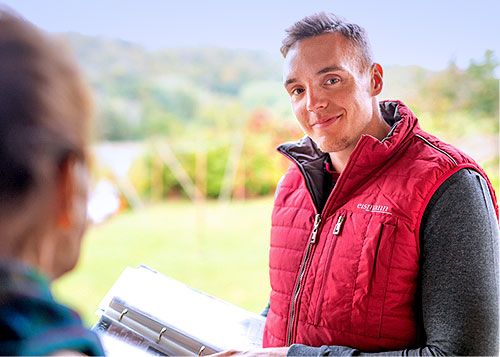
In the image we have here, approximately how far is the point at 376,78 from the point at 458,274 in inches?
20.1

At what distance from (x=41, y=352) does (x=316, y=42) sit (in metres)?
0.99

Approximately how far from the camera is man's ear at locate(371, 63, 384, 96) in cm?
138

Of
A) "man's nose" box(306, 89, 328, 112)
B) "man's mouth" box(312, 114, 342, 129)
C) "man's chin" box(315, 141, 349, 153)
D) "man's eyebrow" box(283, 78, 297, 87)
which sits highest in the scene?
"man's eyebrow" box(283, 78, 297, 87)

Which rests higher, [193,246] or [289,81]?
[289,81]

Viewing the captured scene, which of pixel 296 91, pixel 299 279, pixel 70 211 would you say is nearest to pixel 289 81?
pixel 296 91

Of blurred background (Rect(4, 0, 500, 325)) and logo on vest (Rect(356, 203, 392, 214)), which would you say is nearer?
logo on vest (Rect(356, 203, 392, 214))

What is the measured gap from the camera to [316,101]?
1317 millimetres

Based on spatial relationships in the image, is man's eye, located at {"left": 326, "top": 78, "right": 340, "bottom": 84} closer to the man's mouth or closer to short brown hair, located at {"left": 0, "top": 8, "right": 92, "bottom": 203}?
the man's mouth

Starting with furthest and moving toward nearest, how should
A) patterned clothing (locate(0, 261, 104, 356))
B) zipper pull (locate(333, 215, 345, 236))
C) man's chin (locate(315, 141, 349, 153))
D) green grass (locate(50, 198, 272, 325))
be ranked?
green grass (locate(50, 198, 272, 325)) < man's chin (locate(315, 141, 349, 153)) < zipper pull (locate(333, 215, 345, 236)) < patterned clothing (locate(0, 261, 104, 356))

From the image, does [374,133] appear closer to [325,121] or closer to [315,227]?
[325,121]

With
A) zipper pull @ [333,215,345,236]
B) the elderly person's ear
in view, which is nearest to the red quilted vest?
zipper pull @ [333,215,345,236]

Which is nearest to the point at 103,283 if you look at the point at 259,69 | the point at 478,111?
the point at 259,69

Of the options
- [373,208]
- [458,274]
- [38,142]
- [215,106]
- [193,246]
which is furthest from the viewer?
[193,246]

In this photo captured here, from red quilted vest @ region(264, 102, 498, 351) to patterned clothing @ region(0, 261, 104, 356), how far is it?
74 cm
